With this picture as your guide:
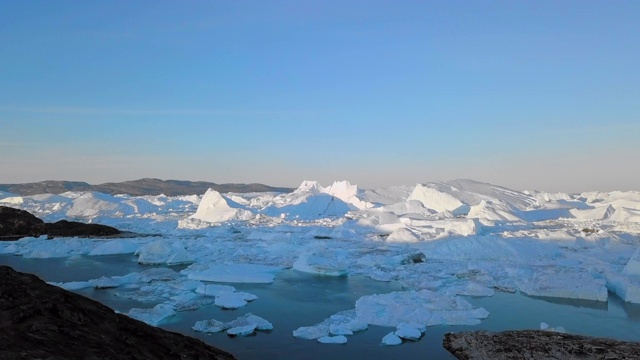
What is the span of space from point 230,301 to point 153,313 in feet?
5.46

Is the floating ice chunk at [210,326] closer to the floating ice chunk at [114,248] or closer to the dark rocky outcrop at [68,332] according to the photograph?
the dark rocky outcrop at [68,332]

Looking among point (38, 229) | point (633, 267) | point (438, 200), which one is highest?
point (438, 200)

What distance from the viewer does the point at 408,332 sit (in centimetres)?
782

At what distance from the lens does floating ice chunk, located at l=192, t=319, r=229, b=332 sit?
7.80 meters

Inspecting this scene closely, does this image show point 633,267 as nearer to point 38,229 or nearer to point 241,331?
point 241,331

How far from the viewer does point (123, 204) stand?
38.8 metres

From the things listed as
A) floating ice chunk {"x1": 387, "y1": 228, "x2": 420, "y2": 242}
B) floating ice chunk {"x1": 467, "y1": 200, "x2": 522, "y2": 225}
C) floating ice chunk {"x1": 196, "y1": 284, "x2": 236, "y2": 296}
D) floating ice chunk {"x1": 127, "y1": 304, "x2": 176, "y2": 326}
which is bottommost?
floating ice chunk {"x1": 196, "y1": 284, "x2": 236, "y2": 296}

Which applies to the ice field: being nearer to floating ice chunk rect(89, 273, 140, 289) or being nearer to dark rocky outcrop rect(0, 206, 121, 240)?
floating ice chunk rect(89, 273, 140, 289)

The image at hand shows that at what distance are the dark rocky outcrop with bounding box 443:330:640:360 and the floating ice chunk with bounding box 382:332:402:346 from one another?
75cm

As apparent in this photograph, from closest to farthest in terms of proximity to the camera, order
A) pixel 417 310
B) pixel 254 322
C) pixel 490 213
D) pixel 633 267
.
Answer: pixel 254 322
pixel 417 310
pixel 633 267
pixel 490 213

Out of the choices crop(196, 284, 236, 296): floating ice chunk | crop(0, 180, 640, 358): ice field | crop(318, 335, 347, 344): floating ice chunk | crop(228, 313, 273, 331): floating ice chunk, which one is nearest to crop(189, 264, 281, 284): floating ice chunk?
crop(0, 180, 640, 358): ice field

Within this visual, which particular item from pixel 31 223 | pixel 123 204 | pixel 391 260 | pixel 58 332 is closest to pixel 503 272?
pixel 391 260

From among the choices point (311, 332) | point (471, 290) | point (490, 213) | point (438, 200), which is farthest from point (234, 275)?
point (438, 200)

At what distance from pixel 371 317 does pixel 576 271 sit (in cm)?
740
